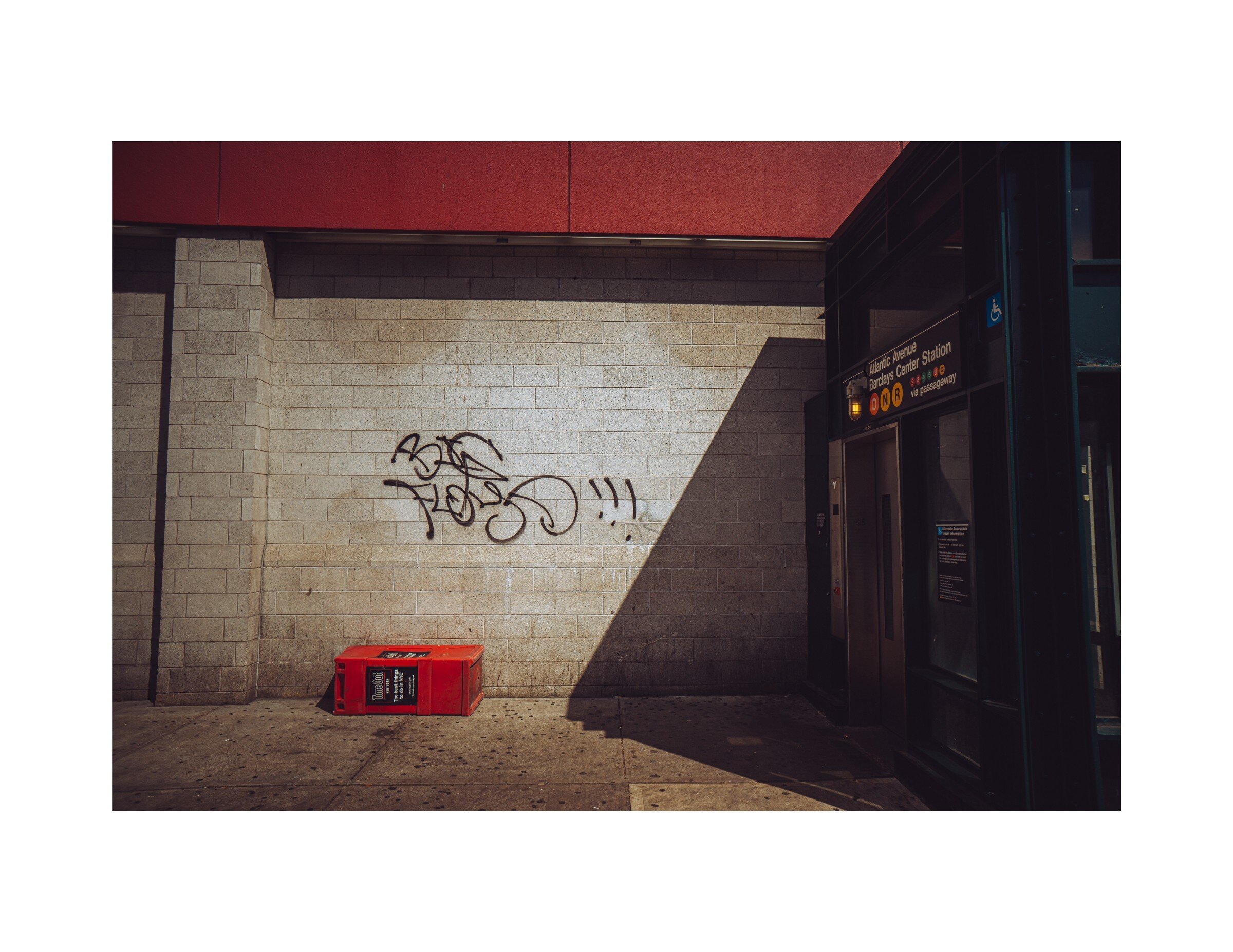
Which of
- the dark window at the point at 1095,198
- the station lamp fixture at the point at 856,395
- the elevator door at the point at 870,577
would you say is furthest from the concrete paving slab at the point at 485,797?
the dark window at the point at 1095,198

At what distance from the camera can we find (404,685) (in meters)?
5.29

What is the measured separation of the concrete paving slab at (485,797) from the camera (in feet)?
11.7

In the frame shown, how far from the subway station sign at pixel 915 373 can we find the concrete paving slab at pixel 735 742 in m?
2.45

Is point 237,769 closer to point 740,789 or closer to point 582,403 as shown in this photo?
point 740,789

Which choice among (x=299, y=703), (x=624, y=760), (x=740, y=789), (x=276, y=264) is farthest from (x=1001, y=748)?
(x=276, y=264)

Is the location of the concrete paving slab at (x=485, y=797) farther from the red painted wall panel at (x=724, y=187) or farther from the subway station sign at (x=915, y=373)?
the red painted wall panel at (x=724, y=187)

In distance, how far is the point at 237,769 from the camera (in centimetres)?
412

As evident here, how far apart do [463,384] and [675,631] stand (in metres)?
3.11

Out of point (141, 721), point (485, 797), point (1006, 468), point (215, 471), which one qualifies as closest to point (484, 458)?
point (215, 471)

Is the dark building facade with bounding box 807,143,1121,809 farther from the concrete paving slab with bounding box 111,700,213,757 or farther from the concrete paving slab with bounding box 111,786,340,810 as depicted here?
the concrete paving slab with bounding box 111,700,213,757

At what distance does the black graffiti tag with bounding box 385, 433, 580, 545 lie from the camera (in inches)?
231

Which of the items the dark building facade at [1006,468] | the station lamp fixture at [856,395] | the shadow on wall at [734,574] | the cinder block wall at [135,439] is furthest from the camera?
the shadow on wall at [734,574]

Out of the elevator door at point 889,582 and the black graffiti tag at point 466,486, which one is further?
the black graffiti tag at point 466,486

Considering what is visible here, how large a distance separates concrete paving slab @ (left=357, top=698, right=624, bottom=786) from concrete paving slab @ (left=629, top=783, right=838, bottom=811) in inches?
11.5
